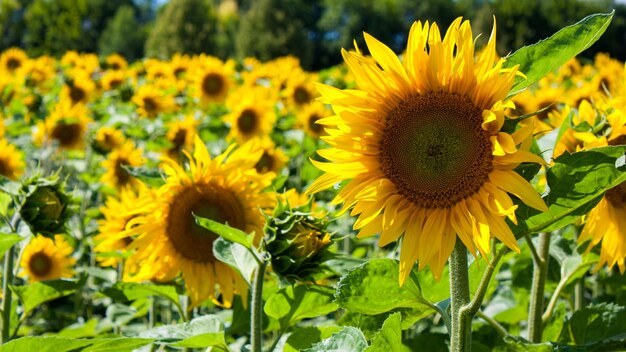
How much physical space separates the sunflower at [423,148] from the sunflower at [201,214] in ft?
2.48

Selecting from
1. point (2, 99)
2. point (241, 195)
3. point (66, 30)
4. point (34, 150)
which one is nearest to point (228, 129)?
point (34, 150)

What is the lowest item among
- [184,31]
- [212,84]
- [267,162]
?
[267,162]

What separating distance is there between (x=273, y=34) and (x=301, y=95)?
17.1m

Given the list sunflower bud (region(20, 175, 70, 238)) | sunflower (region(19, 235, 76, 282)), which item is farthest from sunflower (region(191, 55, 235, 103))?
sunflower bud (region(20, 175, 70, 238))

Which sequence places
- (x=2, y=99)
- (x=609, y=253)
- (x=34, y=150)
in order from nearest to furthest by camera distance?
(x=609, y=253), (x=34, y=150), (x=2, y=99)

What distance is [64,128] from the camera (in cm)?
497

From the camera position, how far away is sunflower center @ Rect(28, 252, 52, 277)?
3098 mm

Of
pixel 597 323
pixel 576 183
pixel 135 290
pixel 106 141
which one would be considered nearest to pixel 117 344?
pixel 135 290

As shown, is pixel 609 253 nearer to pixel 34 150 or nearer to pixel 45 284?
pixel 45 284

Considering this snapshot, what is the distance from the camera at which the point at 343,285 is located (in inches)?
49.6

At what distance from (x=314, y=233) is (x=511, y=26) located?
1009 inches

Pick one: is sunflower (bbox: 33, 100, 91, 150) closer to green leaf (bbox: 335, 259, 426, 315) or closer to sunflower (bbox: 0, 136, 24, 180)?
sunflower (bbox: 0, 136, 24, 180)

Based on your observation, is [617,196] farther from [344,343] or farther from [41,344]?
[41,344]

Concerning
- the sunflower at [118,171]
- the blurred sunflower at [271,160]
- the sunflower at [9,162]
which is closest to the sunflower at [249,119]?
the sunflower at [118,171]
